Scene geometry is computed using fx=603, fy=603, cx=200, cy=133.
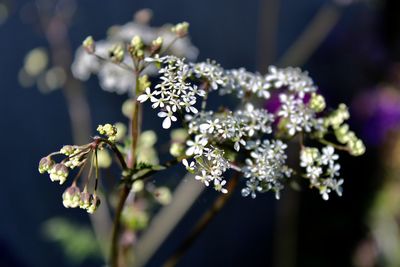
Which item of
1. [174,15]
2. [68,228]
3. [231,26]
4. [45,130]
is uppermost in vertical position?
[231,26]

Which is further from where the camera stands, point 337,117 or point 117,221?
point 337,117

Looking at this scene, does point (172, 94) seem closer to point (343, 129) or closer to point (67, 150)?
point (67, 150)

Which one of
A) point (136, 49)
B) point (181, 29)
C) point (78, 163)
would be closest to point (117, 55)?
point (136, 49)

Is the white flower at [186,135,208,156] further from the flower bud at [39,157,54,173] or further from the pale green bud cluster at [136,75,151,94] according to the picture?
the flower bud at [39,157,54,173]

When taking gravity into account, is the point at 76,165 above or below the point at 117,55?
below

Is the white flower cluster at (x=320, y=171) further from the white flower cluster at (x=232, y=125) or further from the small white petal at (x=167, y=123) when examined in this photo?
the small white petal at (x=167, y=123)

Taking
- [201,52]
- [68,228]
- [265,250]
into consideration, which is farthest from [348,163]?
[68,228]

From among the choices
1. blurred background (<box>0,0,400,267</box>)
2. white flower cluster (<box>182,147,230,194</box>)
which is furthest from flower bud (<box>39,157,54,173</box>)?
blurred background (<box>0,0,400,267</box>)

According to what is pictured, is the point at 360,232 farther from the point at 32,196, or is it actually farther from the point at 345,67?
the point at 32,196
